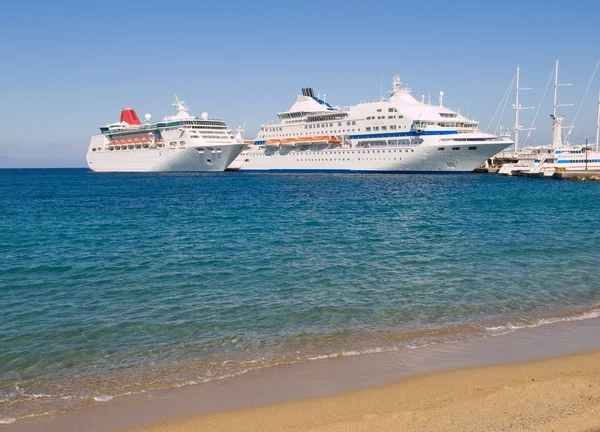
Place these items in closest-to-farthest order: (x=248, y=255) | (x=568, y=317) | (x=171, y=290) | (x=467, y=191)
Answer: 1. (x=568, y=317)
2. (x=171, y=290)
3. (x=248, y=255)
4. (x=467, y=191)

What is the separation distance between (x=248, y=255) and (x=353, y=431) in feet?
39.4

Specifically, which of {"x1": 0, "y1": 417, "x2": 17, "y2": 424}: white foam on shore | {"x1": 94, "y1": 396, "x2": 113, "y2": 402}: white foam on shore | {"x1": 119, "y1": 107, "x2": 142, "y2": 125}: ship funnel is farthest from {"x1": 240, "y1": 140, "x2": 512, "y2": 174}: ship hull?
{"x1": 0, "y1": 417, "x2": 17, "y2": 424}: white foam on shore

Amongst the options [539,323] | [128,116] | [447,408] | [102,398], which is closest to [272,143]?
[128,116]

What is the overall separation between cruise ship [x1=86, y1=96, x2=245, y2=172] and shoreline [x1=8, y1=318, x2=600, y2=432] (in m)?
77.5

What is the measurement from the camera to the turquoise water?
8406 millimetres

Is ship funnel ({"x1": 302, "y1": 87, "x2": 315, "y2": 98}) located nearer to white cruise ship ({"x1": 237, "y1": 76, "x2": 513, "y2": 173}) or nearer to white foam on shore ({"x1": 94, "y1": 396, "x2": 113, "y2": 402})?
white cruise ship ({"x1": 237, "y1": 76, "x2": 513, "y2": 173})

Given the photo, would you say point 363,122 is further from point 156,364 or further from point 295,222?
point 156,364

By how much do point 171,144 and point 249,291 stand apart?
78.8 meters

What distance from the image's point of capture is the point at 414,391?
22.7 ft

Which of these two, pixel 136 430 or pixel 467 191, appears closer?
pixel 136 430

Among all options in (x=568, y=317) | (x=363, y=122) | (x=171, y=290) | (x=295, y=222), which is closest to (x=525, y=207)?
(x=295, y=222)

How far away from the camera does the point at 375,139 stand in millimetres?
70188

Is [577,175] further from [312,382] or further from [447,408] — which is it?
[447,408]

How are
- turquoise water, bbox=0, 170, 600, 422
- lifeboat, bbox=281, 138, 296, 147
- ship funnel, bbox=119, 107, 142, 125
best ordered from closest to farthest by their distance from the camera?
1. turquoise water, bbox=0, 170, 600, 422
2. lifeboat, bbox=281, 138, 296, 147
3. ship funnel, bbox=119, 107, 142, 125
